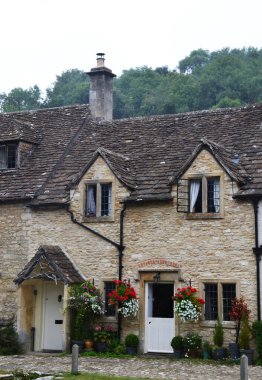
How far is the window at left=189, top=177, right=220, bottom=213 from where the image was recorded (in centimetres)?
2212

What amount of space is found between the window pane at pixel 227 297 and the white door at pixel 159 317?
1956 mm

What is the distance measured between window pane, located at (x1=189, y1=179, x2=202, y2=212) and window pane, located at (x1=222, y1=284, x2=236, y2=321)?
2.82m

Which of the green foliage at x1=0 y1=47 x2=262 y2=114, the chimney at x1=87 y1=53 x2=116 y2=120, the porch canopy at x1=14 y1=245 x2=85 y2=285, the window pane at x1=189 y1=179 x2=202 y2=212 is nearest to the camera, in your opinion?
the window pane at x1=189 y1=179 x2=202 y2=212

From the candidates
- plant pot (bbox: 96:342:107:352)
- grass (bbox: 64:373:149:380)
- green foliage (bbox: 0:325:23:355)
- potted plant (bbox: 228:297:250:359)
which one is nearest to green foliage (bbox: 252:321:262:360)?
potted plant (bbox: 228:297:250:359)

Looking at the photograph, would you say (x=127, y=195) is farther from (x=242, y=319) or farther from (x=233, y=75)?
(x=233, y=75)

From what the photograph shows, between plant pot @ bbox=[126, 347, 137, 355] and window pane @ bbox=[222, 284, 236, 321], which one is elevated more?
window pane @ bbox=[222, 284, 236, 321]

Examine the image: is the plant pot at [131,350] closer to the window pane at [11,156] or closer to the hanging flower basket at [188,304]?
the hanging flower basket at [188,304]

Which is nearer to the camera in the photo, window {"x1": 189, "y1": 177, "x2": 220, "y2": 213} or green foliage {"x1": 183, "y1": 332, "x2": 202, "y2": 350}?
green foliage {"x1": 183, "y1": 332, "x2": 202, "y2": 350}

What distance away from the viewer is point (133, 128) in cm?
2817

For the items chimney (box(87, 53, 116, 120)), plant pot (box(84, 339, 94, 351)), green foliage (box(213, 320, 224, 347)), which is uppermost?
chimney (box(87, 53, 116, 120))

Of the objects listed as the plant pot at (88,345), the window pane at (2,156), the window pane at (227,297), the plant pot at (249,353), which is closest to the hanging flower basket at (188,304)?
the window pane at (227,297)

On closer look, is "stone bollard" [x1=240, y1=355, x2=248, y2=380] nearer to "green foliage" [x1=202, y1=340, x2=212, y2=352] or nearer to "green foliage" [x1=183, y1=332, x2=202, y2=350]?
"green foliage" [x1=202, y1=340, x2=212, y2=352]

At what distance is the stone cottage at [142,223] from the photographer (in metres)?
21.6

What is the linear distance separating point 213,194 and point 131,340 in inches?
224
